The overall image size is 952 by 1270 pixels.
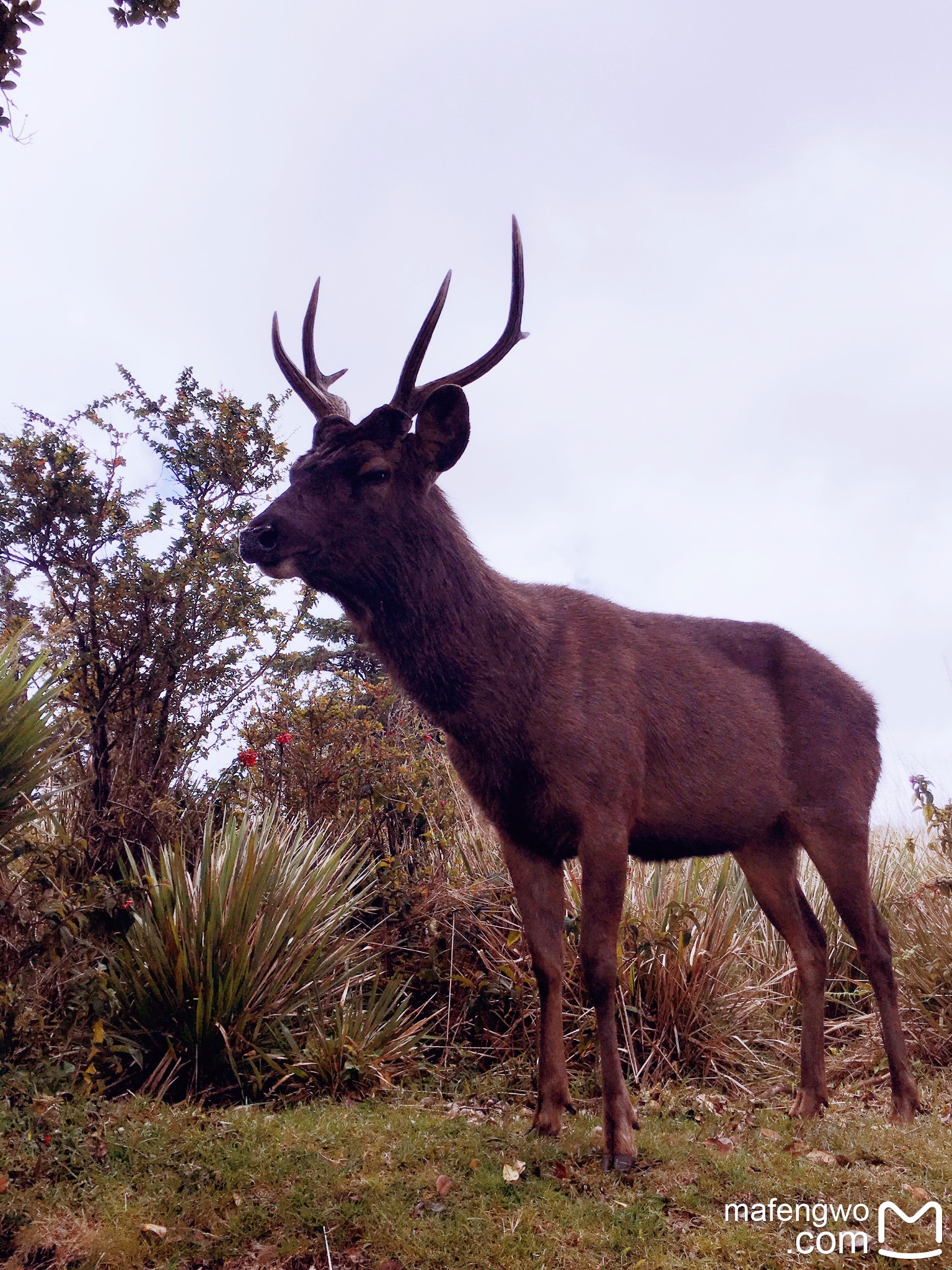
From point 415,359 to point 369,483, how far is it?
0.65 meters

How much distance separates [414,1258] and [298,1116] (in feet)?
4.19

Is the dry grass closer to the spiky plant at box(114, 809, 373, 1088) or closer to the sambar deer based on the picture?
the spiky plant at box(114, 809, 373, 1088)

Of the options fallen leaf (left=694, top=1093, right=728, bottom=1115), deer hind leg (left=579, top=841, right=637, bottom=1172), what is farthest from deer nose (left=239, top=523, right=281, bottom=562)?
fallen leaf (left=694, top=1093, right=728, bottom=1115)

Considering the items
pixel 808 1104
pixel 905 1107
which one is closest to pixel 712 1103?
pixel 808 1104

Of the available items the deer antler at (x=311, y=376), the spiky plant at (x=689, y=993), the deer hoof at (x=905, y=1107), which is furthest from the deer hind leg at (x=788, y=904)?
the deer antler at (x=311, y=376)

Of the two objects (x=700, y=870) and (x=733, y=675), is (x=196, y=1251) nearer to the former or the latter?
(x=733, y=675)

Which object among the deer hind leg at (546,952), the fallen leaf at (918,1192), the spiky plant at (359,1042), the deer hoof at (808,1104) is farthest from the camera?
the spiky plant at (359,1042)

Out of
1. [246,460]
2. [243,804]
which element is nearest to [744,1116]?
[243,804]

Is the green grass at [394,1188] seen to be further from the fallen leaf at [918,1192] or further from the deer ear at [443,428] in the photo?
the deer ear at [443,428]

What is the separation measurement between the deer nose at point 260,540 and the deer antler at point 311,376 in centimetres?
88

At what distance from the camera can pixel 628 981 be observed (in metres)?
6.11

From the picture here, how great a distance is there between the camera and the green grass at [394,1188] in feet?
11.1

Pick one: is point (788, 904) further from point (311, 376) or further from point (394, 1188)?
point (311, 376)

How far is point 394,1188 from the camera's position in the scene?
3.80 meters
